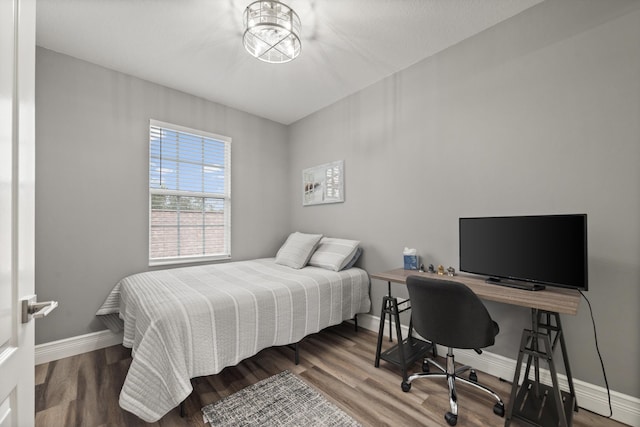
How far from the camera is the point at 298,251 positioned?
10.5ft

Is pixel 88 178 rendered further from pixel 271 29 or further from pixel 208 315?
pixel 271 29

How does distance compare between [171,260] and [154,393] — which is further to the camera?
[171,260]

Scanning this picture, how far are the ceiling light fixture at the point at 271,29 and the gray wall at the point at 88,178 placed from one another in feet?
5.30

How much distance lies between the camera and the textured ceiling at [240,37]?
198 cm

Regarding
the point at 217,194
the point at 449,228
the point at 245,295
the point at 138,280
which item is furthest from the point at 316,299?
the point at 217,194

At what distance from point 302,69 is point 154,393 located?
9.48 ft

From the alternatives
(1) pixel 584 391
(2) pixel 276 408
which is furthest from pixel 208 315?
(1) pixel 584 391

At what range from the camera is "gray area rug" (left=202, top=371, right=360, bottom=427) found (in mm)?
1661

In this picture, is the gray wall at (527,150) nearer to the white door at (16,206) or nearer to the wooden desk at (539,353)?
the wooden desk at (539,353)

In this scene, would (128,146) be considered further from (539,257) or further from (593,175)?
(593,175)

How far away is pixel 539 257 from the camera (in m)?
1.79

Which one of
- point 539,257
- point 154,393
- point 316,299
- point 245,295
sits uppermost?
point 539,257

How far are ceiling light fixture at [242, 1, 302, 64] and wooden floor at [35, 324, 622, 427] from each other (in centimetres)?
257

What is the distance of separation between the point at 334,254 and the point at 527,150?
1956 mm
